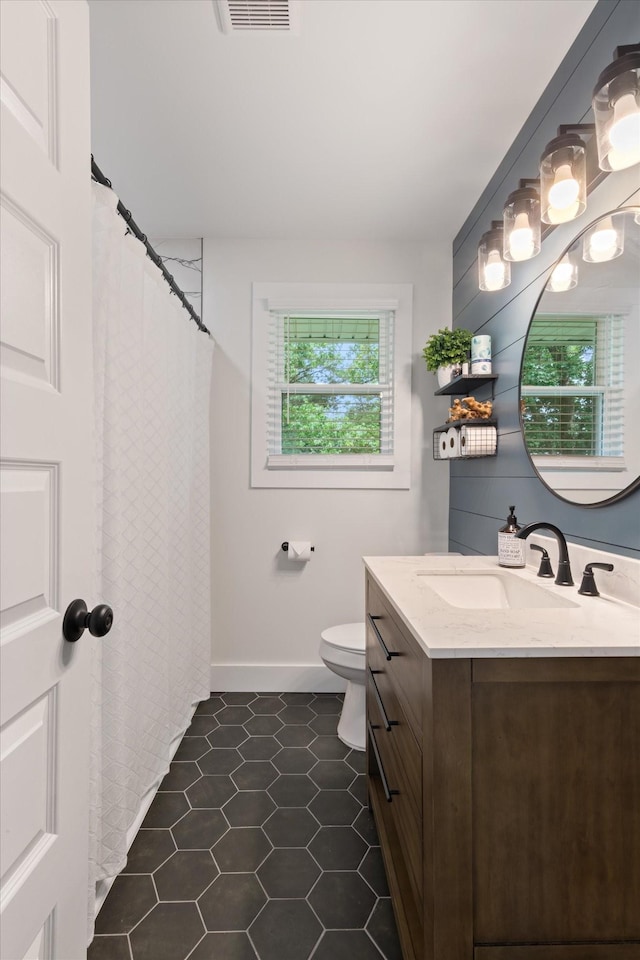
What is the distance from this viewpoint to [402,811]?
3.59ft

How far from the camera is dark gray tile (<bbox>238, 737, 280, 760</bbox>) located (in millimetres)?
2039

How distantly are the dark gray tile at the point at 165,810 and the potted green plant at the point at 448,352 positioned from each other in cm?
204

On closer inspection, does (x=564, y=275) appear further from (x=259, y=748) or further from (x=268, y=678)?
(x=268, y=678)

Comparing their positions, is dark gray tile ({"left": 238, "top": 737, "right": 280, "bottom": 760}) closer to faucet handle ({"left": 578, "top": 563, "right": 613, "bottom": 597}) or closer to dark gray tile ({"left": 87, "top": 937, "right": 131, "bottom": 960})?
dark gray tile ({"left": 87, "top": 937, "right": 131, "bottom": 960})

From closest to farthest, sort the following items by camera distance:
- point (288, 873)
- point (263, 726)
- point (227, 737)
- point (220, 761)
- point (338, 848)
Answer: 1. point (288, 873)
2. point (338, 848)
3. point (220, 761)
4. point (227, 737)
5. point (263, 726)

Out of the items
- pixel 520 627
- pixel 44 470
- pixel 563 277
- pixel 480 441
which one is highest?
pixel 563 277

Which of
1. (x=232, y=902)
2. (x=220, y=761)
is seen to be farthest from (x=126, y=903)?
(x=220, y=761)

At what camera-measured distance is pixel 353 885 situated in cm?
140

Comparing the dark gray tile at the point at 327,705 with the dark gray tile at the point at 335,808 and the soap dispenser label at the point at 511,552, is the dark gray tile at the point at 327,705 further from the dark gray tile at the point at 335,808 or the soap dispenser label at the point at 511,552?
the soap dispenser label at the point at 511,552

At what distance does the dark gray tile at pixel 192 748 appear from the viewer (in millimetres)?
2043

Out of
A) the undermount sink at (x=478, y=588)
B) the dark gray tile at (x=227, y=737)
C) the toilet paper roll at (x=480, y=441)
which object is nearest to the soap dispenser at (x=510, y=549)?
the undermount sink at (x=478, y=588)

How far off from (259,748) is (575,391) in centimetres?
186

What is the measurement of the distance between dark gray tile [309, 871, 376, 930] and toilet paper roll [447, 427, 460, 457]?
5.15 feet

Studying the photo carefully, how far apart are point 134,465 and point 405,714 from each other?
3.50 ft
